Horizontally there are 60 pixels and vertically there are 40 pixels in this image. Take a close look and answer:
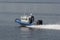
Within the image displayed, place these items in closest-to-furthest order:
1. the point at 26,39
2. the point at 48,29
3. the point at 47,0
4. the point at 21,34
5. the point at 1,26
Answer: the point at 26,39 → the point at 21,34 → the point at 48,29 → the point at 1,26 → the point at 47,0

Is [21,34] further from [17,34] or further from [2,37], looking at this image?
[2,37]

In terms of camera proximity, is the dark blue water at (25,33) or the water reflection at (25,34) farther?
the water reflection at (25,34)

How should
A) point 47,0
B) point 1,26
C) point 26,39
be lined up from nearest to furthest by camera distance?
point 26,39 → point 1,26 → point 47,0

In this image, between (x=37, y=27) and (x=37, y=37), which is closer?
(x=37, y=37)

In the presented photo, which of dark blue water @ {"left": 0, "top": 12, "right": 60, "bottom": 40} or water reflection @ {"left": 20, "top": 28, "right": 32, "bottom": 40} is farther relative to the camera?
water reflection @ {"left": 20, "top": 28, "right": 32, "bottom": 40}

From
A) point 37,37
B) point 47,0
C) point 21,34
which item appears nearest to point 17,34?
point 21,34

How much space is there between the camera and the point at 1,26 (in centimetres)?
6519

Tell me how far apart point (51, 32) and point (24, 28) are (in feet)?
23.7

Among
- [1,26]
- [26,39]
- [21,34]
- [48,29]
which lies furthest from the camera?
[1,26]

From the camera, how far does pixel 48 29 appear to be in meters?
59.9

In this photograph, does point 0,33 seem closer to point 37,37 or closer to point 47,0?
point 37,37

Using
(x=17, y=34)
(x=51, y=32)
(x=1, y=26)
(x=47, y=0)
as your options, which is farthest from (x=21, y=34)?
(x=47, y=0)

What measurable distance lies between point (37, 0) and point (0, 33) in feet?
334

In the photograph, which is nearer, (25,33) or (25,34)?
(25,34)
